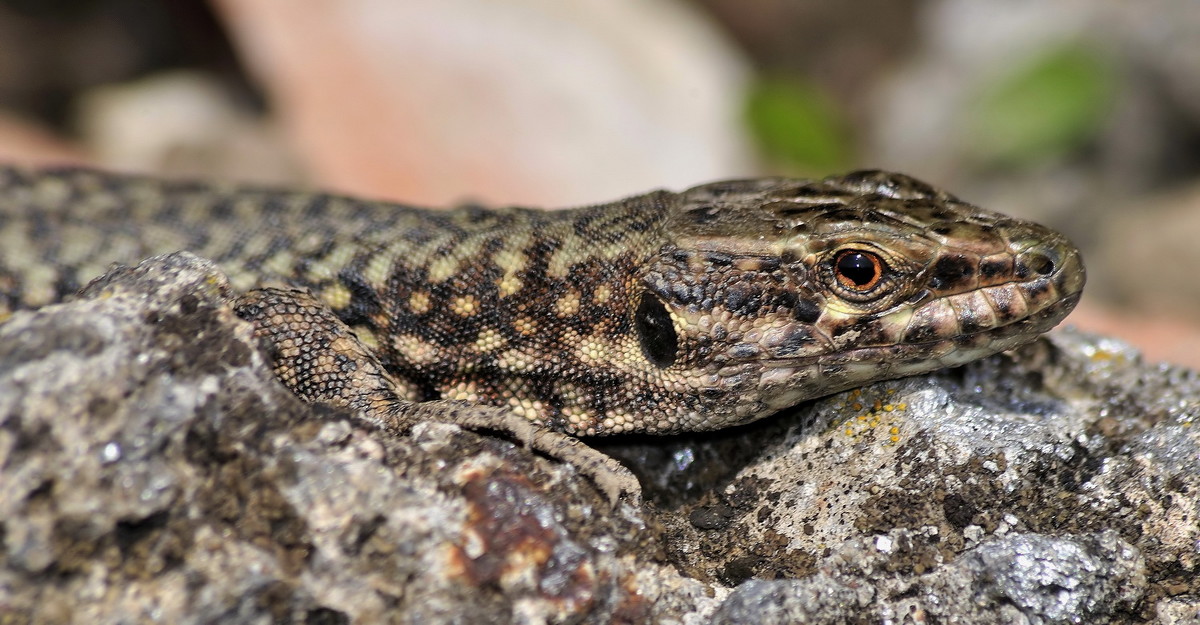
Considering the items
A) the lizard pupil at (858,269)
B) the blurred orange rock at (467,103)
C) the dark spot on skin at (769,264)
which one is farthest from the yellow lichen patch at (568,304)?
the blurred orange rock at (467,103)

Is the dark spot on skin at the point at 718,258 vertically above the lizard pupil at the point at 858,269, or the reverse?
the lizard pupil at the point at 858,269

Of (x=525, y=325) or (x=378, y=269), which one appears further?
(x=378, y=269)

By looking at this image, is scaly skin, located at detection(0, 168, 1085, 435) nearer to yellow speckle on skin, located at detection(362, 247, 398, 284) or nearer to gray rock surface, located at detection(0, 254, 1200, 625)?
yellow speckle on skin, located at detection(362, 247, 398, 284)

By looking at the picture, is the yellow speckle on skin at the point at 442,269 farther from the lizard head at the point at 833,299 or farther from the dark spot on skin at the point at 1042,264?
the dark spot on skin at the point at 1042,264

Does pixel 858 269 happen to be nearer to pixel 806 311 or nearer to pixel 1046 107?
pixel 806 311

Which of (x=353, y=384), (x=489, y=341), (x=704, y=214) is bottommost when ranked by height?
(x=353, y=384)

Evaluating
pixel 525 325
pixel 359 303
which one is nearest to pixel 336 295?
pixel 359 303

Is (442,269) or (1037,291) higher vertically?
(1037,291)
